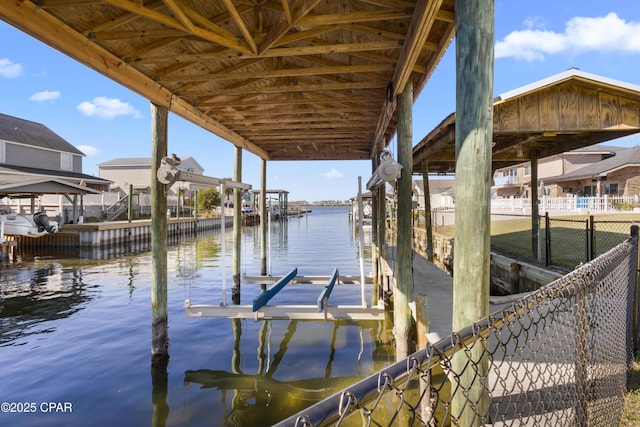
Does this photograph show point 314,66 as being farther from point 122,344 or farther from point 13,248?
point 13,248

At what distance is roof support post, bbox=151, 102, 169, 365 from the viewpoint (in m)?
6.23

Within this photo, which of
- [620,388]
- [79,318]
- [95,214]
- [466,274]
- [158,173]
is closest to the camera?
[466,274]

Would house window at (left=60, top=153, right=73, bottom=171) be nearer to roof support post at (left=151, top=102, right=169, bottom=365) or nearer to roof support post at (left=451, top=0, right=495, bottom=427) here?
roof support post at (left=151, top=102, right=169, bottom=365)

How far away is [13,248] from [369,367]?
19481mm

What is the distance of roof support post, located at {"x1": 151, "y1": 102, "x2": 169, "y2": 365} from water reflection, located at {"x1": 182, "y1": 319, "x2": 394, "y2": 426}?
0.98 meters

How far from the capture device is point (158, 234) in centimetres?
628

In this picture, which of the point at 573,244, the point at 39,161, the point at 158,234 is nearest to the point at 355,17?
the point at 158,234

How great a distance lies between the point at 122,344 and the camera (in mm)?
7320

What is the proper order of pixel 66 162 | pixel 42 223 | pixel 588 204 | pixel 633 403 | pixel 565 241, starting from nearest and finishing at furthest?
pixel 633 403
pixel 565 241
pixel 42 223
pixel 588 204
pixel 66 162

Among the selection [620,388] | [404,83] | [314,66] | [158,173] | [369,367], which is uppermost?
[314,66]

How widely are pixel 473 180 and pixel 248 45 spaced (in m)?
3.87

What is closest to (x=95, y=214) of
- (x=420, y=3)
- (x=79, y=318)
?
(x=79, y=318)

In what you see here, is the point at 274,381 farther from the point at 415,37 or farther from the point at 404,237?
the point at 415,37

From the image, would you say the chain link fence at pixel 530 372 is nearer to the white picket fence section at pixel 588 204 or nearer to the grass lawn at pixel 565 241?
the grass lawn at pixel 565 241
